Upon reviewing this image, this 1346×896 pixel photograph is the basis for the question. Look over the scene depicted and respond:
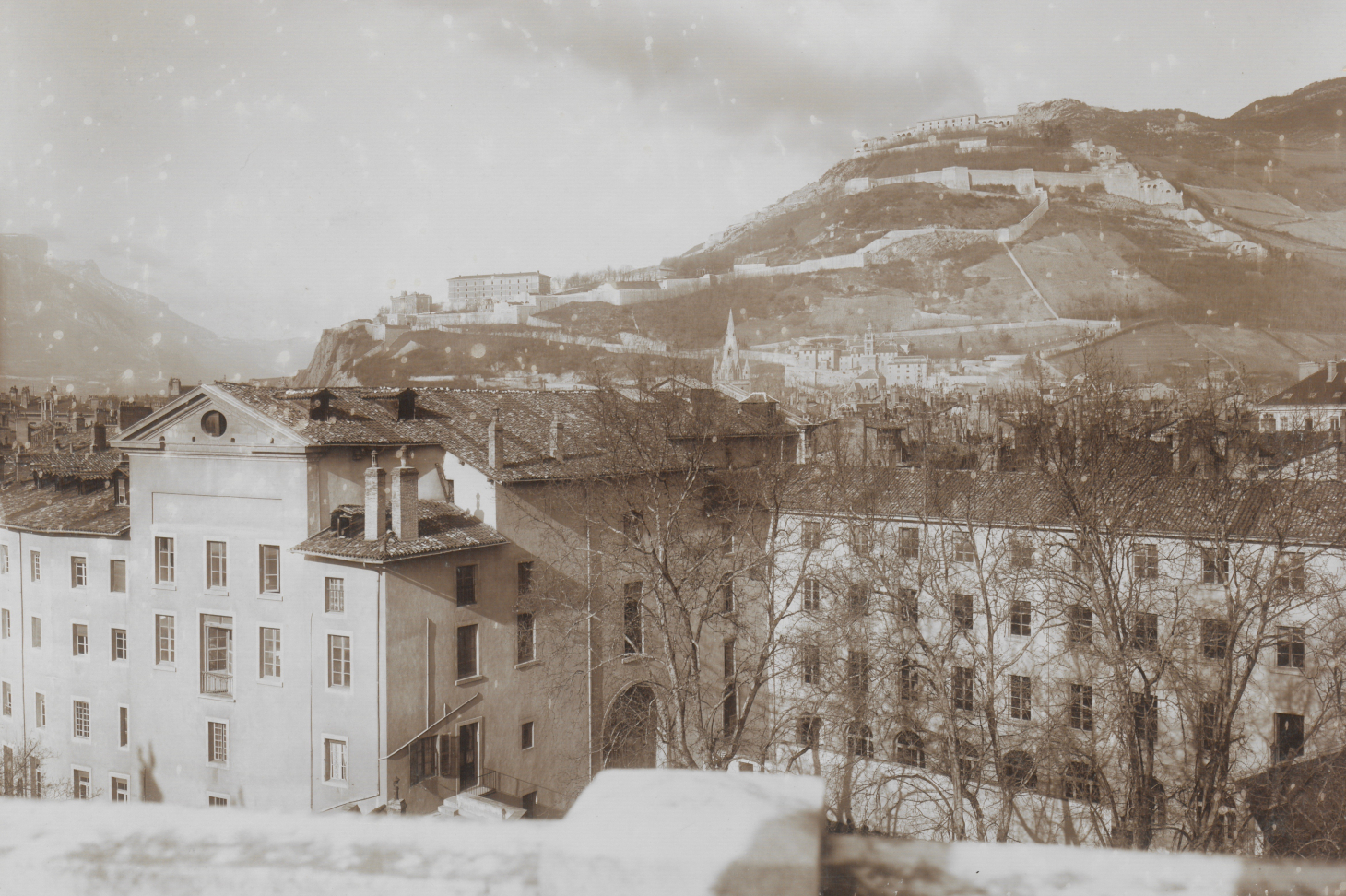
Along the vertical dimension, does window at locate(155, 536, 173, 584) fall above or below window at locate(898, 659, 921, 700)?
above

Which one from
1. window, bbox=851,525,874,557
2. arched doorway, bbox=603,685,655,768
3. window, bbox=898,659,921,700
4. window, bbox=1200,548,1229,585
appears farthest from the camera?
arched doorway, bbox=603,685,655,768

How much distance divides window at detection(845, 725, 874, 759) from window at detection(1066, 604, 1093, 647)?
380cm

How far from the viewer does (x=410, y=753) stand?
507 inches

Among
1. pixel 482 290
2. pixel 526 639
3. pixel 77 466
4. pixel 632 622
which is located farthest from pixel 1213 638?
pixel 482 290

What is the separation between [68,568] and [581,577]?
32.3ft

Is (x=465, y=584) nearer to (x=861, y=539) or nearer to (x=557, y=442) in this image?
(x=557, y=442)

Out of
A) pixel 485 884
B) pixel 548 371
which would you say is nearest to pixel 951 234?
pixel 548 371

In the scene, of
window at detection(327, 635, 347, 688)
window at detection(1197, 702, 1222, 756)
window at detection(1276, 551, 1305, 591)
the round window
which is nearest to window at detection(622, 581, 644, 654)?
window at detection(327, 635, 347, 688)

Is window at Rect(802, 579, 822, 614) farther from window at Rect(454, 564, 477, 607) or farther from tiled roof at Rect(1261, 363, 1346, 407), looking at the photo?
tiled roof at Rect(1261, 363, 1346, 407)

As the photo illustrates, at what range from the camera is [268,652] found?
13.7 m

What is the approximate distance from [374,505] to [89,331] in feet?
26.6

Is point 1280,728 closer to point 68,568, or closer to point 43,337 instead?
point 68,568

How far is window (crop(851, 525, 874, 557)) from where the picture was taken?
14658 mm

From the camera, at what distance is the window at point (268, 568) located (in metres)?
13.8
